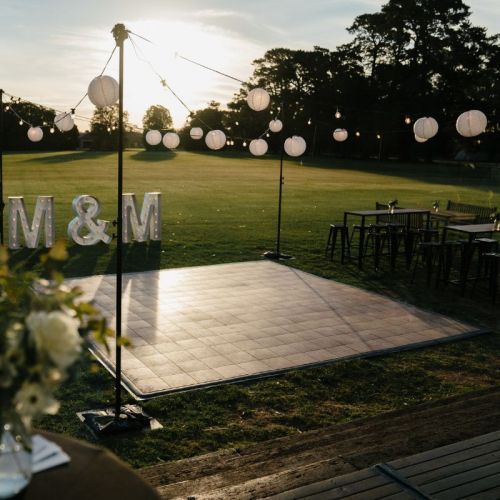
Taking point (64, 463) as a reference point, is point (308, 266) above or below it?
below

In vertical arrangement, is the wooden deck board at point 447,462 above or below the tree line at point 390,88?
below

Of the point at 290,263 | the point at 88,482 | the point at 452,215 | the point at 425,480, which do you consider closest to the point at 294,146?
the point at 290,263

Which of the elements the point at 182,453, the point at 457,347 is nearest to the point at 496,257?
the point at 457,347

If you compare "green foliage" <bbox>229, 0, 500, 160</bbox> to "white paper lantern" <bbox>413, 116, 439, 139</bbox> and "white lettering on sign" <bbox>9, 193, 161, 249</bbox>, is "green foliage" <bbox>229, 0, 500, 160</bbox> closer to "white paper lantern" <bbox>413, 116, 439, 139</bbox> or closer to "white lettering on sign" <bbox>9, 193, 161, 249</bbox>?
"white lettering on sign" <bbox>9, 193, 161, 249</bbox>

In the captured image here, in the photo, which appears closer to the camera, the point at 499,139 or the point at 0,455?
the point at 0,455

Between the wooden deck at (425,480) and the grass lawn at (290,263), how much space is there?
1.48m

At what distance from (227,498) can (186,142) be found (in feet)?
207

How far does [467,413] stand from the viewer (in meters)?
4.91

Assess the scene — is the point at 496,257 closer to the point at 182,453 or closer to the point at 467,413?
the point at 467,413

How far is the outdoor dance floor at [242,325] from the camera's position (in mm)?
6723

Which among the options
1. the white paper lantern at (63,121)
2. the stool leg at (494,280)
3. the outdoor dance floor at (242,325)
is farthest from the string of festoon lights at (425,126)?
the white paper lantern at (63,121)

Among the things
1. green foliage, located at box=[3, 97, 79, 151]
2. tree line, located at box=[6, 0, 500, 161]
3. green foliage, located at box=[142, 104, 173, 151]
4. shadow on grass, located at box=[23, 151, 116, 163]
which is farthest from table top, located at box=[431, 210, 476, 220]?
green foliage, located at box=[3, 97, 79, 151]

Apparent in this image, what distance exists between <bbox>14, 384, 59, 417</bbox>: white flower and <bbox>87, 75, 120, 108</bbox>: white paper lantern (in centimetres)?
598

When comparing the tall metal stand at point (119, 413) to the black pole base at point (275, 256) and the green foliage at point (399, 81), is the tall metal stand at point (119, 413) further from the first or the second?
the green foliage at point (399, 81)
